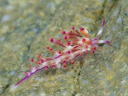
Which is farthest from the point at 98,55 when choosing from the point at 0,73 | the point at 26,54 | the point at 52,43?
the point at 0,73

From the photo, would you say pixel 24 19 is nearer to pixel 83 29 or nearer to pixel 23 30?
pixel 23 30

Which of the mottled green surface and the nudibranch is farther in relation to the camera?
the nudibranch

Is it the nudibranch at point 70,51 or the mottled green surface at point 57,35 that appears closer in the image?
the mottled green surface at point 57,35

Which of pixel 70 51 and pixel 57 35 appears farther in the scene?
pixel 57 35
